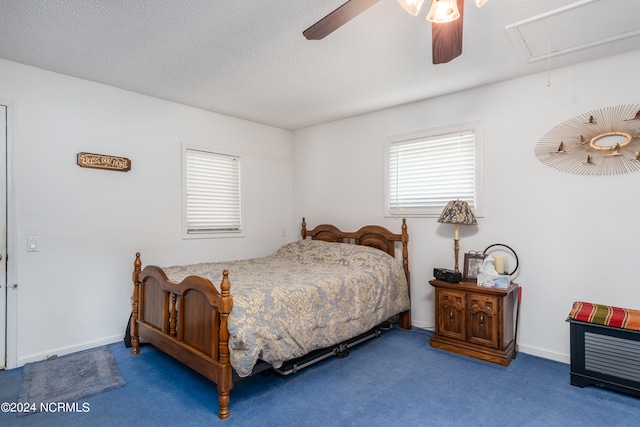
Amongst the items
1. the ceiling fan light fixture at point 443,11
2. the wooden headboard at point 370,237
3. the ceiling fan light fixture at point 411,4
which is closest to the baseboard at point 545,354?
the wooden headboard at point 370,237

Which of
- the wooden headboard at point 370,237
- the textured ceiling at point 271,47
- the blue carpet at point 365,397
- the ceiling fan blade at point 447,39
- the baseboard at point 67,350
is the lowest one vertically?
the blue carpet at point 365,397

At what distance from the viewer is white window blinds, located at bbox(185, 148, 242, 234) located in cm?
414

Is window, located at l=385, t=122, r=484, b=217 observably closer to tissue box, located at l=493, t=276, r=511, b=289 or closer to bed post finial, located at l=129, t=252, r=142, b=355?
tissue box, located at l=493, t=276, r=511, b=289

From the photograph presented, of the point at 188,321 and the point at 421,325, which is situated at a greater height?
the point at 188,321

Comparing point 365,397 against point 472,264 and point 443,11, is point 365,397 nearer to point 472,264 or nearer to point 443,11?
point 472,264

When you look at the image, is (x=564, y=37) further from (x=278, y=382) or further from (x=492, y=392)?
(x=278, y=382)

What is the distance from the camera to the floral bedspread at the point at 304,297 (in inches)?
91.4

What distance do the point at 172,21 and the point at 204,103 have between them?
66.5 inches

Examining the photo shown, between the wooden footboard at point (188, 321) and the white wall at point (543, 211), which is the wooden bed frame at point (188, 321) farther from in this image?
the white wall at point (543, 211)

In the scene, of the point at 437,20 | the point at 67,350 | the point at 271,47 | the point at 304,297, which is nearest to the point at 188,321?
the point at 304,297

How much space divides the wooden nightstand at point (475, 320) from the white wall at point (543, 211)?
35cm

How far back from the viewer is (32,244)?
3.05 m

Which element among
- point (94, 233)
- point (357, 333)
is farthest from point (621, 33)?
point (94, 233)

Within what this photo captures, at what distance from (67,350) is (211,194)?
2.07 meters
